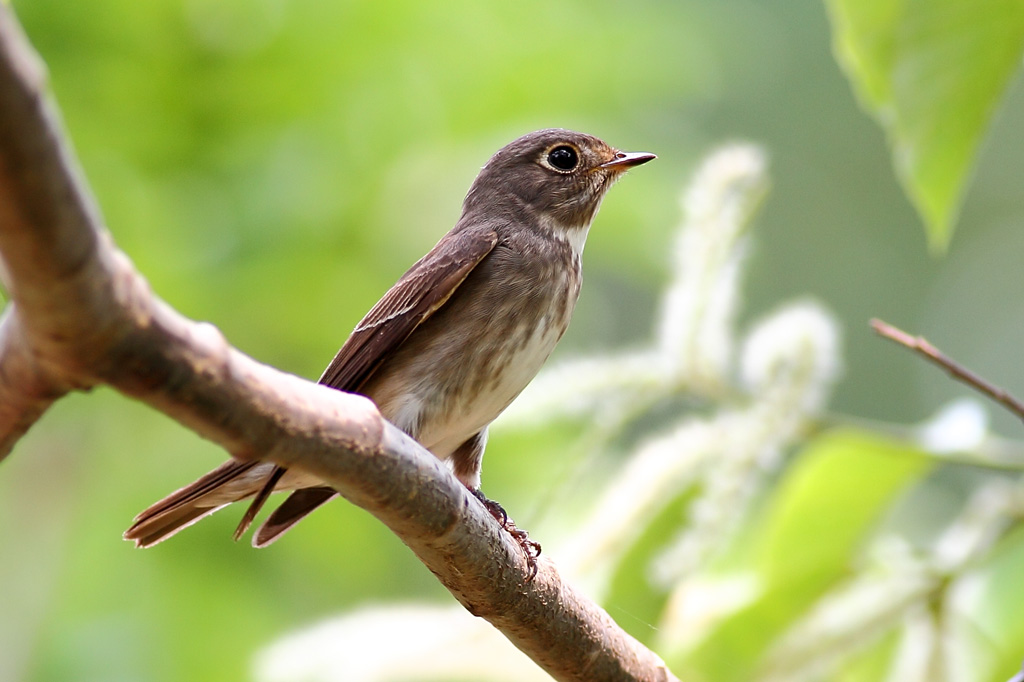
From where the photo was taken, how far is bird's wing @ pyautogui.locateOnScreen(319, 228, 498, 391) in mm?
2889

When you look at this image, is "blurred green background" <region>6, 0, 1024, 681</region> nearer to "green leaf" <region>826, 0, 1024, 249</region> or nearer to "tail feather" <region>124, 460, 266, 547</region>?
"tail feather" <region>124, 460, 266, 547</region>

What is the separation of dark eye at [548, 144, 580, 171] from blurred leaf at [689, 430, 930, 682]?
4.21ft

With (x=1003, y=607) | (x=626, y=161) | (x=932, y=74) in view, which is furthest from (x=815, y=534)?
(x=626, y=161)

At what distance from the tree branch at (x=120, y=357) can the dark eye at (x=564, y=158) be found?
81.8 inches

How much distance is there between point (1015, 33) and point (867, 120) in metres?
11.2

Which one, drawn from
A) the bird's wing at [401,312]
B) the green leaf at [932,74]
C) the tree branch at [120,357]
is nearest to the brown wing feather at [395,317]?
the bird's wing at [401,312]

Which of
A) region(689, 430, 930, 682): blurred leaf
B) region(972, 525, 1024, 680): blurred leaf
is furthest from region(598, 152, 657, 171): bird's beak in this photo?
region(972, 525, 1024, 680): blurred leaf

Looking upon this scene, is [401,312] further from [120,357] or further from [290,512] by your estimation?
[120,357]

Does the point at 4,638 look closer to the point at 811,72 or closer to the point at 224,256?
the point at 224,256

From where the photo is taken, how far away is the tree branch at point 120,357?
3.35 feet

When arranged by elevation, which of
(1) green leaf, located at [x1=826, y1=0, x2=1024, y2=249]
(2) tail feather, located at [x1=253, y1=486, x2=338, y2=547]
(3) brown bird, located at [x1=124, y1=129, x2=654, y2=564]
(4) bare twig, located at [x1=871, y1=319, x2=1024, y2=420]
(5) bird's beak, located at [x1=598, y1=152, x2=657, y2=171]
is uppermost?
(1) green leaf, located at [x1=826, y1=0, x2=1024, y2=249]

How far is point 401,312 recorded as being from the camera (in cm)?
295

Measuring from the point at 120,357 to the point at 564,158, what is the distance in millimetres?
2750

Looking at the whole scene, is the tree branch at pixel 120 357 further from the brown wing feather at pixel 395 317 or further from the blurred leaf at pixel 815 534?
the blurred leaf at pixel 815 534
